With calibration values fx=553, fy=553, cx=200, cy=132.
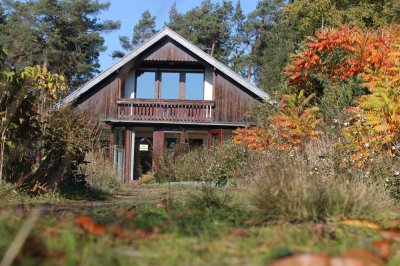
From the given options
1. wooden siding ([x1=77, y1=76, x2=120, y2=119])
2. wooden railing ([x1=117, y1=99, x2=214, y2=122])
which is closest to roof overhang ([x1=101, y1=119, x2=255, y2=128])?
wooden railing ([x1=117, y1=99, x2=214, y2=122])

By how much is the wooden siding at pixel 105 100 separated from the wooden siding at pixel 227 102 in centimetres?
443

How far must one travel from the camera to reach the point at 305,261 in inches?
92.5

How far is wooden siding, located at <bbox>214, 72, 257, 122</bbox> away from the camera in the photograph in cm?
2442

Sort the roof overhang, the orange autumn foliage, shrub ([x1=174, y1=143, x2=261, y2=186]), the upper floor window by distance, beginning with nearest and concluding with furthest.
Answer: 1. the orange autumn foliage
2. shrub ([x1=174, y1=143, x2=261, y2=186])
3. the roof overhang
4. the upper floor window

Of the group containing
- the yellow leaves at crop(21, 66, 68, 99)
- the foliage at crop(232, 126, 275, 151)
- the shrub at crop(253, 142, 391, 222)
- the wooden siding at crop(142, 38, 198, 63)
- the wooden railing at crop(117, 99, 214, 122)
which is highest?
the wooden siding at crop(142, 38, 198, 63)

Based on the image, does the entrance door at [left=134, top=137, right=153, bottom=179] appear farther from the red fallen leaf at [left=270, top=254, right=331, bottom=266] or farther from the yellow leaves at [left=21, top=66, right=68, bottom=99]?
the red fallen leaf at [left=270, top=254, right=331, bottom=266]

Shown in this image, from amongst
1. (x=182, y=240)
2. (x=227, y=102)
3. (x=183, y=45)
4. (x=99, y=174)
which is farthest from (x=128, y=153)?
(x=182, y=240)

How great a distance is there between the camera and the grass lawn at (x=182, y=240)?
2.58 m

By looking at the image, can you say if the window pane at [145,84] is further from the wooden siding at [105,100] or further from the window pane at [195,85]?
the window pane at [195,85]

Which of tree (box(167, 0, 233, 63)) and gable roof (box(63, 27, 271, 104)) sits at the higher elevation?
tree (box(167, 0, 233, 63))

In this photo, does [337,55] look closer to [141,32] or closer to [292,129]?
[292,129]

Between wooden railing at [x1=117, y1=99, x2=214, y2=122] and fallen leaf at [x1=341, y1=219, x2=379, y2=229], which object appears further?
wooden railing at [x1=117, y1=99, x2=214, y2=122]

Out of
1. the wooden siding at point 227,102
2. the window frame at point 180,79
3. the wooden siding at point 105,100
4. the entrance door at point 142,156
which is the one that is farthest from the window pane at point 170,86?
the entrance door at point 142,156

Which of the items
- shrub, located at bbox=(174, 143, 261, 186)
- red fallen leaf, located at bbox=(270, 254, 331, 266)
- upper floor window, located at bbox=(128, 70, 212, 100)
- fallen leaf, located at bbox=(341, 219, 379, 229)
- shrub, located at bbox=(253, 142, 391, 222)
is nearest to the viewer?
red fallen leaf, located at bbox=(270, 254, 331, 266)
